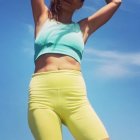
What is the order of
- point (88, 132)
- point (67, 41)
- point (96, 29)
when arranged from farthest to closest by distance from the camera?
point (96, 29) < point (67, 41) < point (88, 132)

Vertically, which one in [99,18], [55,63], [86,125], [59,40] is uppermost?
[99,18]

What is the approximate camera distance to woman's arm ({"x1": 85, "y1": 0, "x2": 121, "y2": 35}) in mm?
5387

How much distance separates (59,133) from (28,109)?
1.48 feet

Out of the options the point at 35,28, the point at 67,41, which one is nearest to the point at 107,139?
the point at 67,41

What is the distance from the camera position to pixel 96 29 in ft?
18.0

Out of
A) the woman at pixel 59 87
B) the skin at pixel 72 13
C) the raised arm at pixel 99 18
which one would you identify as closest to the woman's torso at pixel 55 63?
the woman at pixel 59 87

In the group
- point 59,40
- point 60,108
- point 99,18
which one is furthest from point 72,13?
point 60,108

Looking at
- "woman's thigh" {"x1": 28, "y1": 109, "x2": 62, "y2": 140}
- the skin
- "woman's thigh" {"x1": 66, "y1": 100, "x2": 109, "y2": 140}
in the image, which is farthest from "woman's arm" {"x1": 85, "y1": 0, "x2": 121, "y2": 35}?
"woman's thigh" {"x1": 28, "y1": 109, "x2": 62, "y2": 140}

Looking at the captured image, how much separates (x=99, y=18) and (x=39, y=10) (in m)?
0.72

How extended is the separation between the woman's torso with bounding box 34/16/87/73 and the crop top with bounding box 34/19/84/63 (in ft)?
0.15

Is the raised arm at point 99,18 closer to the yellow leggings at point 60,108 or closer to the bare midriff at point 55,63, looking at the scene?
the bare midriff at point 55,63

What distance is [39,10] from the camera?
17.9 feet

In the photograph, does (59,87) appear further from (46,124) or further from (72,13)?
(72,13)

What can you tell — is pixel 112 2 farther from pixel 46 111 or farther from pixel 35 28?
pixel 46 111
